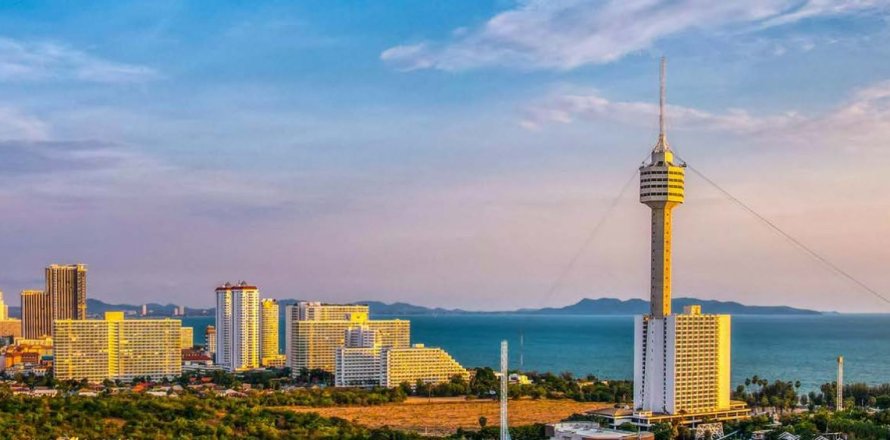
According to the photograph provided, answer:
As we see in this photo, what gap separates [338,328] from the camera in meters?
58.4

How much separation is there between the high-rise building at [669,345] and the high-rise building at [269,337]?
33.7 metres

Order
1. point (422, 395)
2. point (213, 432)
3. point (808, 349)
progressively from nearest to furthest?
point (213, 432) → point (422, 395) → point (808, 349)

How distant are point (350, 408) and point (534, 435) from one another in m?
12.2

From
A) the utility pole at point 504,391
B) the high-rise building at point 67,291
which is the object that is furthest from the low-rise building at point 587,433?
the high-rise building at point 67,291

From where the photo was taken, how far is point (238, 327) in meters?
60.2

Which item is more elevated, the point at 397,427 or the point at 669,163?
the point at 669,163

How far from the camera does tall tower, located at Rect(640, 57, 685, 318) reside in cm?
3406

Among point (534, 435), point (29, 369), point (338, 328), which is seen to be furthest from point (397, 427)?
point (29, 369)

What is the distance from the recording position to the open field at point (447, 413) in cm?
3350

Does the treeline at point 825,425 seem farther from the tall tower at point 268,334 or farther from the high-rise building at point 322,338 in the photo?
the tall tower at point 268,334

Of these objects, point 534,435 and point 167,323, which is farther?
point 167,323

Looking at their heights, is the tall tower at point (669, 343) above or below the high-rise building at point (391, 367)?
above

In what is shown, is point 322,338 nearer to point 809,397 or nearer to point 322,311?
point 322,311

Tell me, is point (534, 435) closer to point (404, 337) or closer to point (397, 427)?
point (397, 427)
